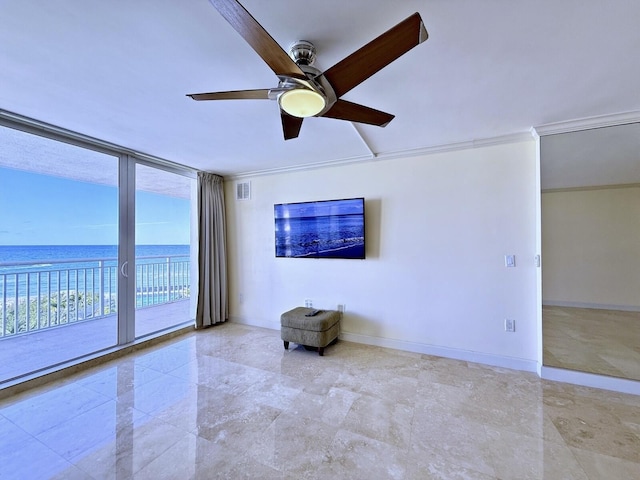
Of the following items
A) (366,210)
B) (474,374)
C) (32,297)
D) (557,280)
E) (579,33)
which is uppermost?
(579,33)

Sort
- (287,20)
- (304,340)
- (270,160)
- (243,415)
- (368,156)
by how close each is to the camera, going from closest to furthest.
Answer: (287,20) < (243,415) < (304,340) < (368,156) < (270,160)

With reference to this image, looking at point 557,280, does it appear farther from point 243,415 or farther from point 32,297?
point 32,297

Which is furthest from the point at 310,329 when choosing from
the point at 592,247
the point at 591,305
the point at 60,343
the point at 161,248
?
the point at 161,248

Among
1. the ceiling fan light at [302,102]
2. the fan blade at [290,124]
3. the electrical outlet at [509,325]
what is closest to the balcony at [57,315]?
the fan blade at [290,124]

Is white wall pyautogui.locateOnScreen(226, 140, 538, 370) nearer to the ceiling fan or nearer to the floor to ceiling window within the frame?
the ceiling fan

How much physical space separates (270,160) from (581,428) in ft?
12.5

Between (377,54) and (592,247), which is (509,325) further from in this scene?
(377,54)

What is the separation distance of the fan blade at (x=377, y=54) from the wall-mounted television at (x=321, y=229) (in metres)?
1.97

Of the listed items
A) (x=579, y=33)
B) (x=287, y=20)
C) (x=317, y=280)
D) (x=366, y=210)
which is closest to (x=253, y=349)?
(x=317, y=280)

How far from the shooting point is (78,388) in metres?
2.31

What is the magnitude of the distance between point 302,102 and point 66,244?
11.6 ft

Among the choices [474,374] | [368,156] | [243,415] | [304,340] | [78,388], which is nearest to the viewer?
[243,415]

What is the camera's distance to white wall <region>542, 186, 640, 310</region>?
2.24 metres

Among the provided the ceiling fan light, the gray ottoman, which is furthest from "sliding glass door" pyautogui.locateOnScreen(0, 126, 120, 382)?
the ceiling fan light
